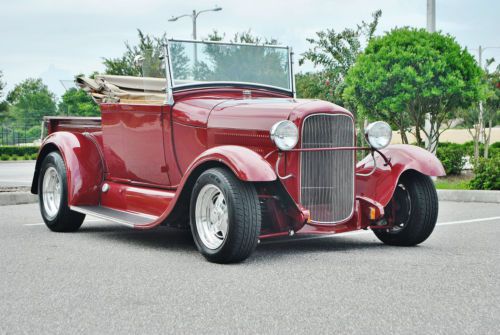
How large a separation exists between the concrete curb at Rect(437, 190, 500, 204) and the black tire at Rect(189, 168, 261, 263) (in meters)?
7.21

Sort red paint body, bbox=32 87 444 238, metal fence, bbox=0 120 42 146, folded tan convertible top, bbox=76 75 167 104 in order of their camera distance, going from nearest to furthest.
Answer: red paint body, bbox=32 87 444 238, folded tan convertible top, bbox=76 75 167 104, metal fence, bbox=0 120 42 146

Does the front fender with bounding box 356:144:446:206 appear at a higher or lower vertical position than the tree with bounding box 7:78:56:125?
lower

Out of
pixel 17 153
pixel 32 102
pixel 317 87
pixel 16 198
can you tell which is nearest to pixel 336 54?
pixel 317 87

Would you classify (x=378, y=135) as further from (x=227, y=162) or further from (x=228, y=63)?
(x=228, y=63)

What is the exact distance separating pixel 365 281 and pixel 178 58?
11.6 feet

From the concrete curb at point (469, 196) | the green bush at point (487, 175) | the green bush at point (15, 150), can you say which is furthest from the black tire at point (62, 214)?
the green bush at point (15, 150)

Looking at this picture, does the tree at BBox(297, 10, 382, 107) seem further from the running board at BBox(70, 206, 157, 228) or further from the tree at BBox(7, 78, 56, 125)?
the tree at BBox(7, 78, 56, 125)

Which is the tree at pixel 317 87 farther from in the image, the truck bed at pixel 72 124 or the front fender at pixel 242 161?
the front fender at pixel 242 161

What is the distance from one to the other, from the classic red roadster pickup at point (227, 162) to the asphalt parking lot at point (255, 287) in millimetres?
299

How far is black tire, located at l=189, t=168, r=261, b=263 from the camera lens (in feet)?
19.9

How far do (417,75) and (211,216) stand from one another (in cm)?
959

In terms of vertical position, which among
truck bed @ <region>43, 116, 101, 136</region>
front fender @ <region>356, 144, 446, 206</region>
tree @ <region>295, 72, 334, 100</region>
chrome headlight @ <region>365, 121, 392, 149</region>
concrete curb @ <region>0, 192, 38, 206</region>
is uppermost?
tree @ <region>295, 72, 334, 100</region>

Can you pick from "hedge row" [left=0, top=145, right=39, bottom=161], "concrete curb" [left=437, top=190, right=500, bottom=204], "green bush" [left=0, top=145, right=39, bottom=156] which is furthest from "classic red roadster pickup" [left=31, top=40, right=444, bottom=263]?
"green bush" [left=0, top=145, right=39, bottom=156]

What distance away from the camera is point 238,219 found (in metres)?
6.05
